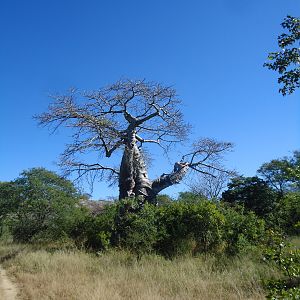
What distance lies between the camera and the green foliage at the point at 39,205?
63.0ft

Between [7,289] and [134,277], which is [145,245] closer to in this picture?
[134,277]

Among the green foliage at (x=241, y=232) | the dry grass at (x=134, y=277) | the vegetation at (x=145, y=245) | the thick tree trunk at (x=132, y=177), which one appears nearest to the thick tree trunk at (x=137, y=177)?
the thick tree trunk at (x=132, y=177)

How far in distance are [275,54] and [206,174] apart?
15.0 metres

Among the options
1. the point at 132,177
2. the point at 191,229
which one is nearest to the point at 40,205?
the point at 132,177

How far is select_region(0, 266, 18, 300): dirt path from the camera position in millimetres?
8641

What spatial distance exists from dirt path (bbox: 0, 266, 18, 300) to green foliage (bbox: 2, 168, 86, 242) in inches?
305

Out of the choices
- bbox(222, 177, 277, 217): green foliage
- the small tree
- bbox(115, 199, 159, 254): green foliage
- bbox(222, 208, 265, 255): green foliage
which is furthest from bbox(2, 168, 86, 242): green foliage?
bbox(222, 177, 277, 217): green foliage

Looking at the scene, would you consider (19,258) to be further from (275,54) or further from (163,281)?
(275,54)

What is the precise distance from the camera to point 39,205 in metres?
19.9

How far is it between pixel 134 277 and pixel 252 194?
27302mm

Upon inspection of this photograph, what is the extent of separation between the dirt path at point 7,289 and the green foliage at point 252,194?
25.3 metres

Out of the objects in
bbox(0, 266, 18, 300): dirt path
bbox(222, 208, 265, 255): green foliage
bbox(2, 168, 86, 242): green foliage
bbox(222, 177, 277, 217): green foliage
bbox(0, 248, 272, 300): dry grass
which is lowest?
bbox(0, 266, 18, 300): dirt path

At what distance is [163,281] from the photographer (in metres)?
9.21

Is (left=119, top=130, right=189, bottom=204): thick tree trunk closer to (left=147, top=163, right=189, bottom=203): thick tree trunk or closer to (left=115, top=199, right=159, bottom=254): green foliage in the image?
(left=147, top=163, right=189, bottom=203): thick tree trunk
